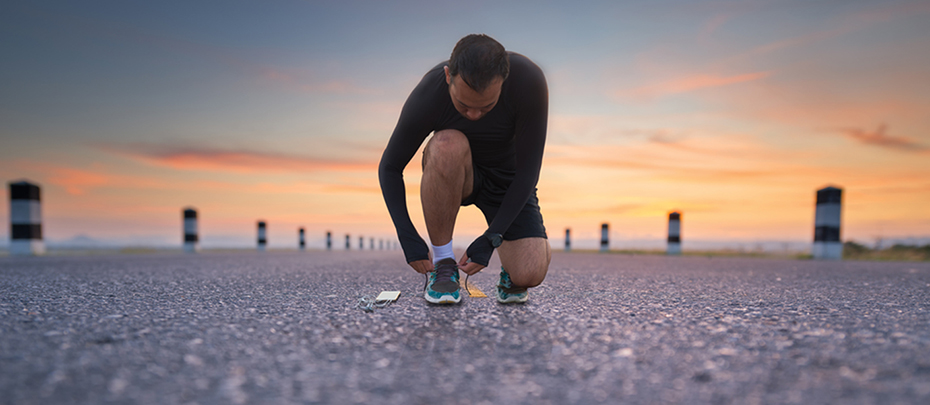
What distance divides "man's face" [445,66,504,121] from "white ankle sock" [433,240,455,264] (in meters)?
0.79

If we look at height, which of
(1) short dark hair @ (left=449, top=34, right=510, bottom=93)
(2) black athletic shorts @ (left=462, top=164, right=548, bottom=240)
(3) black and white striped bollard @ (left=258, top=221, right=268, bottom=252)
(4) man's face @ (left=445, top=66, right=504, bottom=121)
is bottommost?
(3) black and white striped bollard @ (left=258, top=221, right=268, bottom=252)

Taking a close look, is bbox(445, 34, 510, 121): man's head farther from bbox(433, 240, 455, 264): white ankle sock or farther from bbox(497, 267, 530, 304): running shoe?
bbox(497, 267, 530, 304): running shoe

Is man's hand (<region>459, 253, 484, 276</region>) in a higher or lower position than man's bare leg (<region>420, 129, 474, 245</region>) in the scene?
lower

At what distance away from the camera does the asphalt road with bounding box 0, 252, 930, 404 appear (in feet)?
3.99

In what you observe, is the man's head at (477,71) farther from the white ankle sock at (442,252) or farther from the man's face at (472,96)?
the white ankle sock at (442,252)

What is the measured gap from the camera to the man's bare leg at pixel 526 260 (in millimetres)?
2688

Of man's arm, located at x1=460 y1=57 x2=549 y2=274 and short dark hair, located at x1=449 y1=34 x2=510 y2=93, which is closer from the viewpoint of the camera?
short dark hair, located at x1=449 y1=34 x2=510 y2=93

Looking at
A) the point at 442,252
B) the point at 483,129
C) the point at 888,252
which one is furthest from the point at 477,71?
the point at 888,252

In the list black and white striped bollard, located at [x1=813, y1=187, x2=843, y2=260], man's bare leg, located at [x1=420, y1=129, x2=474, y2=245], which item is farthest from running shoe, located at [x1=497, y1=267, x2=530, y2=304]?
black and white striped bollard, located at [x1=813, y1=187, x2=843, y2=260]

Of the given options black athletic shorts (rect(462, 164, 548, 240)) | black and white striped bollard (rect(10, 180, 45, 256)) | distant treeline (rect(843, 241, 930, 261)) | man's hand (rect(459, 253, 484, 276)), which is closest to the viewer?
man's hand (rect(459, 253, 484, 276))

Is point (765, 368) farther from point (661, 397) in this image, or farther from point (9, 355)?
point (9, 355)

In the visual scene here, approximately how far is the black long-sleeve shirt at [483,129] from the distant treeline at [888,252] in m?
8.66

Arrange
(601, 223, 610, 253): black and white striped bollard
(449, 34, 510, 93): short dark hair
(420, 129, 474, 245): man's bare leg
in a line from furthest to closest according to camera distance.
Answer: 1. (601, 223, 610, 253): black and white striped bollard
2. (420, 129, 474, 245): man's bare leg
3. (449, 34, 510, 93): short dark hair

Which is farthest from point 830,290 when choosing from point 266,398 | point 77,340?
point 77,340
